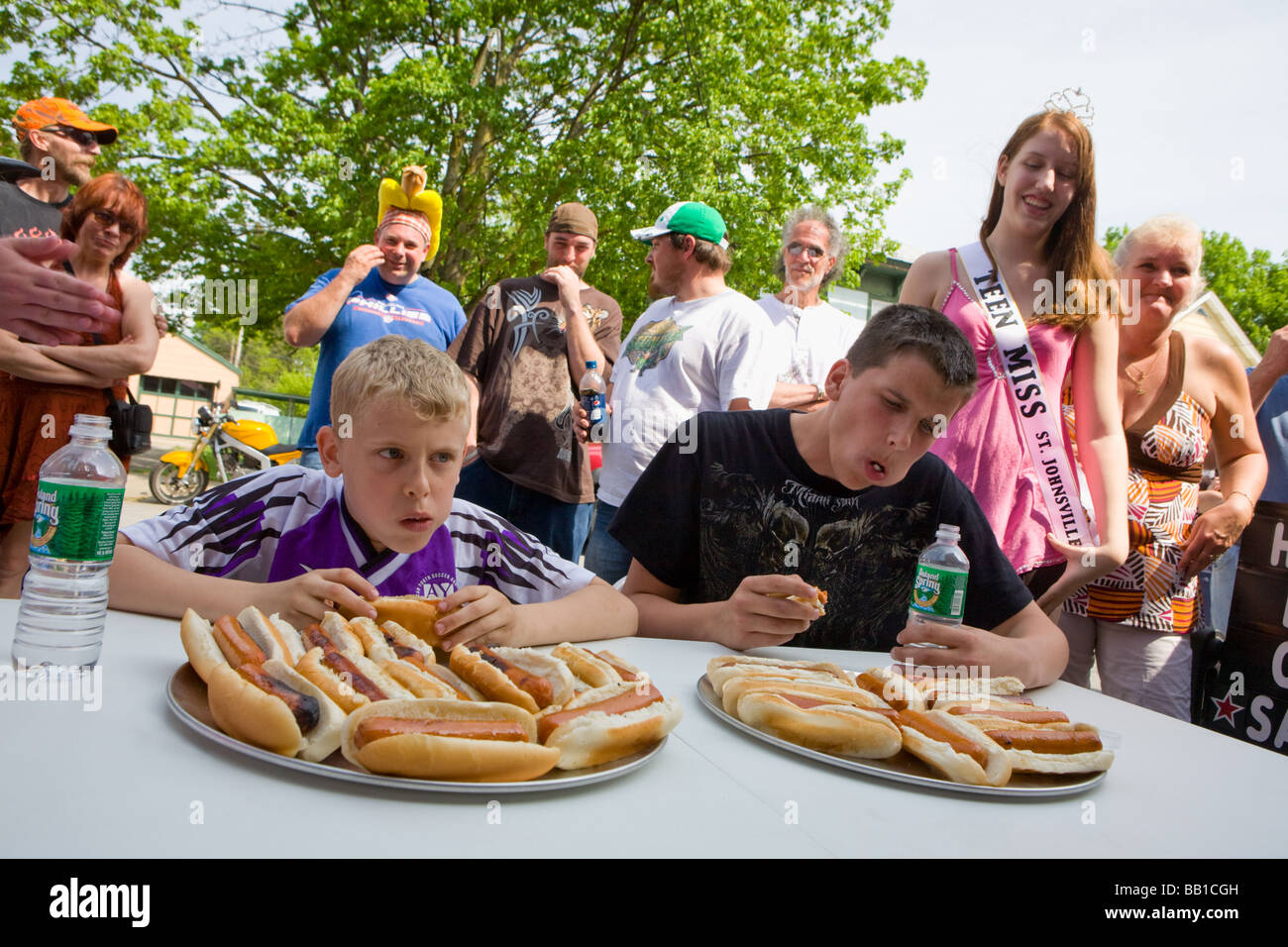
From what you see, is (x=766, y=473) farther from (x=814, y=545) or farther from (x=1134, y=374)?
(x=1134, y=374)

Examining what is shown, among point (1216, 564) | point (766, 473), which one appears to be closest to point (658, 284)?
point (766, 473)

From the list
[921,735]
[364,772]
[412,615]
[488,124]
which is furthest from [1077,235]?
[488,124]

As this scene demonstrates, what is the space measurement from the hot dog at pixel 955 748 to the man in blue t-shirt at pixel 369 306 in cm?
340

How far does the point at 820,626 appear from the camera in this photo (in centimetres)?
264

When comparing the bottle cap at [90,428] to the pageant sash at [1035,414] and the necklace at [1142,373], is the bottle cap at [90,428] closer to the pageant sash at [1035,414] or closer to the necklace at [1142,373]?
the pageant sash at [1035,414]

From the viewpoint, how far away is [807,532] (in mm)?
2627

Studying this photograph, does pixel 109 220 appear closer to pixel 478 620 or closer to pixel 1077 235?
pixel 478 620

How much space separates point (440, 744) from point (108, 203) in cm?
371

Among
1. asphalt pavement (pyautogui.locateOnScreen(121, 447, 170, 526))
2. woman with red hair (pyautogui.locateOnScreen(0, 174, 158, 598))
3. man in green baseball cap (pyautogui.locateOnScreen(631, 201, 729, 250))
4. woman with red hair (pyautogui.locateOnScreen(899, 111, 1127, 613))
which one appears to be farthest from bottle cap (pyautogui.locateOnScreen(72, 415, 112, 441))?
asphalt pavement (pyautogui.locateOnScreen(121, 447, 170, 526))

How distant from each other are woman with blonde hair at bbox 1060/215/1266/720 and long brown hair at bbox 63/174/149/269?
4.28 metres

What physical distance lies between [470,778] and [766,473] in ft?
5.76

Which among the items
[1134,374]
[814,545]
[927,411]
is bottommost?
[814,545]

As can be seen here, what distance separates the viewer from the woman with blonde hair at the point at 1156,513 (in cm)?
353

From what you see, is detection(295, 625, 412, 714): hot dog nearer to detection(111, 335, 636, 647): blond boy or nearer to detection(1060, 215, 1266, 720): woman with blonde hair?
detection(111, 335, 636, 647): blond boy
